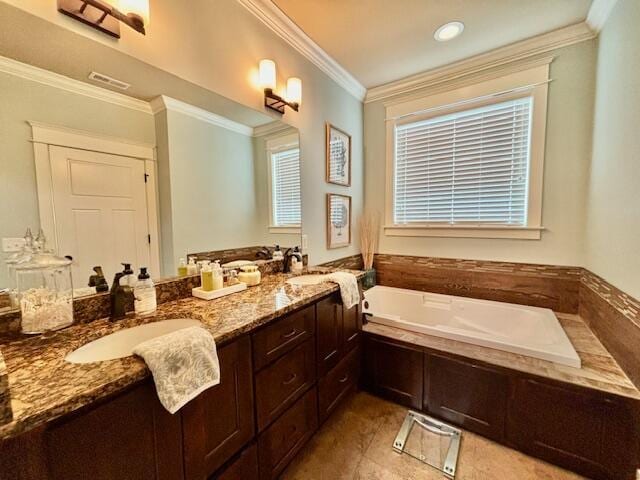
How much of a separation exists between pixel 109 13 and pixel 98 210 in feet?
2.56

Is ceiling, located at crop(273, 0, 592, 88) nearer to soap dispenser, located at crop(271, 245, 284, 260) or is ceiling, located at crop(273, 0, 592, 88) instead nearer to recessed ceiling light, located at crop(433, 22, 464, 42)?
recessed ceiling light, located at crop(433, 22, 464, 42)

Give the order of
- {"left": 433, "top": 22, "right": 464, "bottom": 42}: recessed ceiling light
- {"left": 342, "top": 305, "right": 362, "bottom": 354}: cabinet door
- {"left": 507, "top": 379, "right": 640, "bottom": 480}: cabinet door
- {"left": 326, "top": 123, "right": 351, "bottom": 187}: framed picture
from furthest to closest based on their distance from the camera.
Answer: {"left": 326, "top": 123, "right": 351, "bottom": 187}: framed picture
{"left": 433, "top": 22, "right": 464, "bottom": 42}: recessed ceiling light
{"left": 342, "top": 305, "right": 362, "bottom": 354}: cabinet door
{"left": 507, "top": 379, "right": 640, "bottom": 480}: cabinet door

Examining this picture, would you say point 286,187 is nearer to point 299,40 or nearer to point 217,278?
point 217,278

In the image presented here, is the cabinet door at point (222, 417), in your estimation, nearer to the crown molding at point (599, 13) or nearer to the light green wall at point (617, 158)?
the light green wall at point (617, 158)

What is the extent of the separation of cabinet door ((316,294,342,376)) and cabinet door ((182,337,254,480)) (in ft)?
1.67

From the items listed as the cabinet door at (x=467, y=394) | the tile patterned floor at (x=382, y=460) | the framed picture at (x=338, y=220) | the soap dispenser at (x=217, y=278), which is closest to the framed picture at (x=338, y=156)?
the framed picture at (x=338, y=220)

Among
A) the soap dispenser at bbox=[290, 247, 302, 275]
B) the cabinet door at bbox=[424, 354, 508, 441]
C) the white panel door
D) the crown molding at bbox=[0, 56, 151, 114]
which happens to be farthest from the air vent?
the cabinet door at bbox=[424, 354, 508, 441]

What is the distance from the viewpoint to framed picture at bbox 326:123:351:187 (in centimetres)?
246

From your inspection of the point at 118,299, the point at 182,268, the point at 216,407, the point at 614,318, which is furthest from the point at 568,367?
the point at 118,299

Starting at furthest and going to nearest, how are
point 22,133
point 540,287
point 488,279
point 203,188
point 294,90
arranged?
point 488,279 < point 540,287 < point 294,90 < point 203,188 < point 22,133

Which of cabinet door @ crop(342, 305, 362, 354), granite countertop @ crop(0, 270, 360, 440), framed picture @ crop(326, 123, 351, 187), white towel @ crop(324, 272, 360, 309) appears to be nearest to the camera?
granite countertop @ crop(0, 270, 360, 440)

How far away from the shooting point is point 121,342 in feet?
3.32

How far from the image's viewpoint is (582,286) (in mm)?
2070

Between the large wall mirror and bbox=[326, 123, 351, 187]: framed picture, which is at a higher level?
bbox=[326, 123, 351, 187]: framed picture
